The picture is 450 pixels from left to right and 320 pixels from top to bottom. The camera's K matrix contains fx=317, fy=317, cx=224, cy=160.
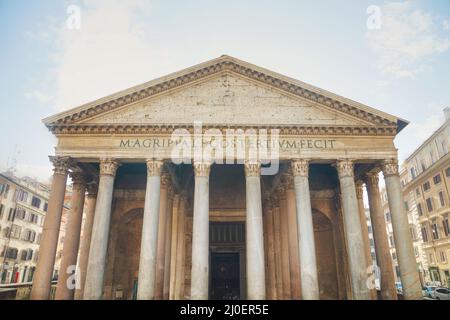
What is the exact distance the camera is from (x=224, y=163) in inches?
549

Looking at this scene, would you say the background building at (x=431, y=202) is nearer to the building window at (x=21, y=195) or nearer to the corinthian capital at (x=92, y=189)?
the corinthian capital at (x=92, y=189)

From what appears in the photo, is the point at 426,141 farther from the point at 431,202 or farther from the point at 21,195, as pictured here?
the point at 21,195

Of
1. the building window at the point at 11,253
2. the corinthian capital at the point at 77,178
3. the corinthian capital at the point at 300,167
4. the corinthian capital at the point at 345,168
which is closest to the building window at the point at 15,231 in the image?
the building window at the point at 11,253

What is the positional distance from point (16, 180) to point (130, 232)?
2320cm

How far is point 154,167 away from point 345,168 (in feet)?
26.7

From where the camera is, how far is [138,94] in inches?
562

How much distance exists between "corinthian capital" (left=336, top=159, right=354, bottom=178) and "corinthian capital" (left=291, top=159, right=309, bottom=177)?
145cm

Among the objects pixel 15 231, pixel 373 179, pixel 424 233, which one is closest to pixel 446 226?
pixel 424 233

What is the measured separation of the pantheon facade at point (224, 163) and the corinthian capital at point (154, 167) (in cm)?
4

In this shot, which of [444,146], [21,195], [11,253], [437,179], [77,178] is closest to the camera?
[77,178]

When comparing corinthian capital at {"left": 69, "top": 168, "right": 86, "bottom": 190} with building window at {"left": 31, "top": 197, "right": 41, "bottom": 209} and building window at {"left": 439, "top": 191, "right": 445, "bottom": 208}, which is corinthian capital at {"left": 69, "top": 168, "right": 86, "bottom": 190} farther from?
building window at {"left": 439, "top": 191, "right": 445, "bottom": 208}

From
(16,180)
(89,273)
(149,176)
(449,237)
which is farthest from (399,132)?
(16,180)

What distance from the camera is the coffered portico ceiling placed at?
1374 cm

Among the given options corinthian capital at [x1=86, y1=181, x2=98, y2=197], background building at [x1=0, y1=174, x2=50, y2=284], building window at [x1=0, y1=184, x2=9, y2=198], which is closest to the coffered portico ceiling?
corinthian capital at [x1=86, y1=181, x2=98, y2=197]
